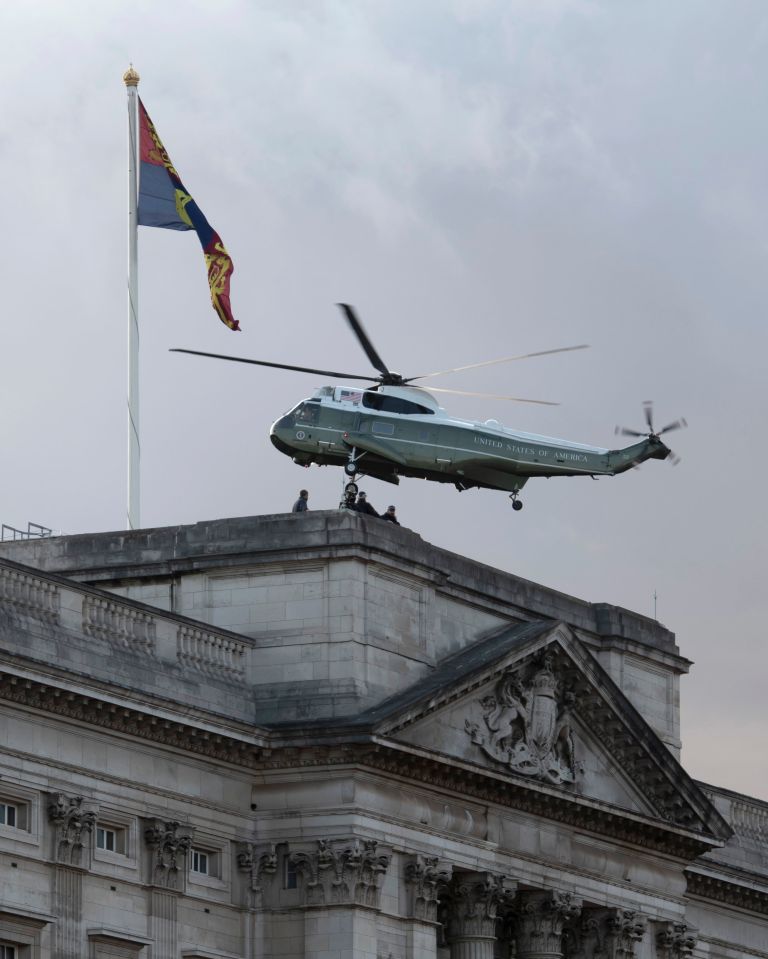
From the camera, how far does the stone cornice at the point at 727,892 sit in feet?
363

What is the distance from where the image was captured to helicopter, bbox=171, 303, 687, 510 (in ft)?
333

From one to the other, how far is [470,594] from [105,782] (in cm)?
1522

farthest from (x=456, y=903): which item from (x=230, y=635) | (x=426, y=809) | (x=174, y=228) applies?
(x=174, y=228)

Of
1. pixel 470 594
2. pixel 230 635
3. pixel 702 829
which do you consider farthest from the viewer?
pixel 702 829

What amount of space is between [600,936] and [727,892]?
456 inches

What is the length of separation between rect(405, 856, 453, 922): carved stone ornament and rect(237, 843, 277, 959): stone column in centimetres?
375

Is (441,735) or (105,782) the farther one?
(441,735)

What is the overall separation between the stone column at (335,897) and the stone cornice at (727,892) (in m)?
19.6

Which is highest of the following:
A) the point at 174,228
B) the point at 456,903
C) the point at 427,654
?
the point at 174,228

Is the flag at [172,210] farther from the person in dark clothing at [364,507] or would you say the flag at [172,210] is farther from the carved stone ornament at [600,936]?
the carved stone ornament at [600,936]

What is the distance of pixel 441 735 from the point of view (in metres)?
94.9

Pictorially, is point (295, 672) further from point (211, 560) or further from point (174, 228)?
point (174, 228)

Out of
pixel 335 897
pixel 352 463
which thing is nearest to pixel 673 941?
pixel 352 463

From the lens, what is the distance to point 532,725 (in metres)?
98.8
